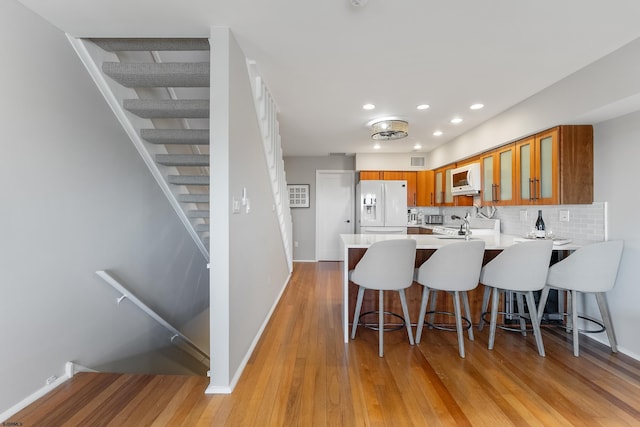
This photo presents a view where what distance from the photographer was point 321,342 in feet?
8.27

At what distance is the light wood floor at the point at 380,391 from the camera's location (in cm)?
160

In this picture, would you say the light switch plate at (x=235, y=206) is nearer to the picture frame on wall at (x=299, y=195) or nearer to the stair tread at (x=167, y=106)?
the stair tread at (x=167, y=106)

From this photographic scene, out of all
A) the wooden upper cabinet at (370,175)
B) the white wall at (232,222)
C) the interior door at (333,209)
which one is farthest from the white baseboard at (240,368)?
the wooden upper cabinet at (370,175)

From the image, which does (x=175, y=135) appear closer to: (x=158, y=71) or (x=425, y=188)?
(x=158, y=71)

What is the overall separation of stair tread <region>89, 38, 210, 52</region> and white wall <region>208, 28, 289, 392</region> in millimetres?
318

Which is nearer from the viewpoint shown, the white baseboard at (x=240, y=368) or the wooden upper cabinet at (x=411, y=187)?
the white baseboard at (x=240, y=368)

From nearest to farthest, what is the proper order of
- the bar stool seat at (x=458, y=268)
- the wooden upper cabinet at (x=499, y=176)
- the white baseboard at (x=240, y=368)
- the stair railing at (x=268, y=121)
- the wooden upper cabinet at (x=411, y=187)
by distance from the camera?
the white baseboard at (x=240, y=368), the bar stool seat at (x=458, y=268), the stair railing at (x=268, y=121), the wooden upper cabinet at (x=499, y=176), the wooden upper cabinet at (x=411, y=187)

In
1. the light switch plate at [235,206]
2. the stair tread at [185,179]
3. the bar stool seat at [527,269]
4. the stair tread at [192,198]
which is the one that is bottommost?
the bar stool seat at [527,269]

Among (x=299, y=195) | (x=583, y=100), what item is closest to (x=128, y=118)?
(x=583, y=100)

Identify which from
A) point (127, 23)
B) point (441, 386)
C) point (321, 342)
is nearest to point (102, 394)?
point (321, 342)

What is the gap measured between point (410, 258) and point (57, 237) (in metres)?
2.52

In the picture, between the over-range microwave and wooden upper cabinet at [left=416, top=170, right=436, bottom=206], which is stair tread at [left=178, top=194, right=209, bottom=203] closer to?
the over-range microwave

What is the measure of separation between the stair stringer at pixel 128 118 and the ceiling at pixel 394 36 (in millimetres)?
153

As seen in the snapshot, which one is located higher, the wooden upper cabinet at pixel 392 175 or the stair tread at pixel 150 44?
the stair tread at pixel 150 44
